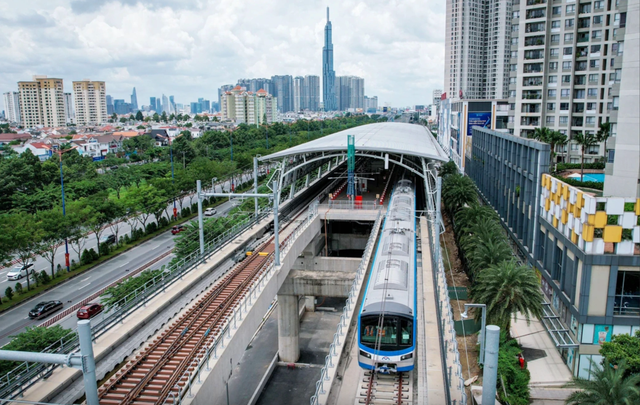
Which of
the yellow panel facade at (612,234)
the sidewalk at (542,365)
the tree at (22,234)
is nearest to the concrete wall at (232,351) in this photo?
the sidewalk at (542,365)

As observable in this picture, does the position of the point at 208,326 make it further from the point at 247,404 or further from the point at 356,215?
the point at 356,215

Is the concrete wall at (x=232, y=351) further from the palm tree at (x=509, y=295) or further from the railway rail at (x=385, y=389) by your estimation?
the palm tree at (x=509, y=295)

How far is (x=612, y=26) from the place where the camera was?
190 ft

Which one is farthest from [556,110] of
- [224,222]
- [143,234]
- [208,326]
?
[208,326]

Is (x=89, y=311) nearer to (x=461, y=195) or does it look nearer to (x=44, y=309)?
(x=44, y=309)

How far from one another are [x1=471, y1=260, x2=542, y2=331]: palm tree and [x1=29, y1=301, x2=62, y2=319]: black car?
2818cm

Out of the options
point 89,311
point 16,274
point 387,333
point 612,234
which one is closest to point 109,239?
point 16,274

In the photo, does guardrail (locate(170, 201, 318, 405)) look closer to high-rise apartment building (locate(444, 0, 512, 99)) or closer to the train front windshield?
the train front windshield

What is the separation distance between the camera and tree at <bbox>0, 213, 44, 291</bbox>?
35344mm

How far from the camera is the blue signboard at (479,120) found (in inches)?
3324

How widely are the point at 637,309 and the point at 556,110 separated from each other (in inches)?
1806

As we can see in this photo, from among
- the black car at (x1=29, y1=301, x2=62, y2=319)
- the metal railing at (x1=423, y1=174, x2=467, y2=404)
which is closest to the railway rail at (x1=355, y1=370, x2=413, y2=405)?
the metal railing at (x1=423, y1=174, x2=467, y2=404)

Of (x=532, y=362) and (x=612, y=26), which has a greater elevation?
(x=612, y=26)

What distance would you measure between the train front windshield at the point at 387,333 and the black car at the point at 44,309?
84.7 feet
